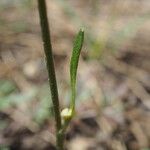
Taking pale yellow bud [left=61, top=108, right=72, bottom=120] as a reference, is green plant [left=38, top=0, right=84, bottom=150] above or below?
above

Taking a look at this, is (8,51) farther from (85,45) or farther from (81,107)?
(81,107)

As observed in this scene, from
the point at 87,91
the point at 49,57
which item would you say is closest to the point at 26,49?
the point at 87,91

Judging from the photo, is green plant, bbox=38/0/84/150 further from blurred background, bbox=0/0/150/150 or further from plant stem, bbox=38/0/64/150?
blurred background, bbox=0/0/150/150

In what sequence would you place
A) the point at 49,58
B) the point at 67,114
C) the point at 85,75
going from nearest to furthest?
the point at 49,58, the point at 67,114, the point at 85,75

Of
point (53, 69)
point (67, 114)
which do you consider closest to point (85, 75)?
point (67, 114)

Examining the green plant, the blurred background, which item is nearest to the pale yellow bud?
the green plant

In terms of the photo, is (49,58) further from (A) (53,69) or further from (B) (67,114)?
(B) (67,114)

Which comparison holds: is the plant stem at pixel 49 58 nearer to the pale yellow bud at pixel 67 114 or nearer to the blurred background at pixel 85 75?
the pale yellow bud at pixel 67 114

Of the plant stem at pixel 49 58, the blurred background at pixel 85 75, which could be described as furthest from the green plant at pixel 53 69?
the blurred background at pixel 85 75
